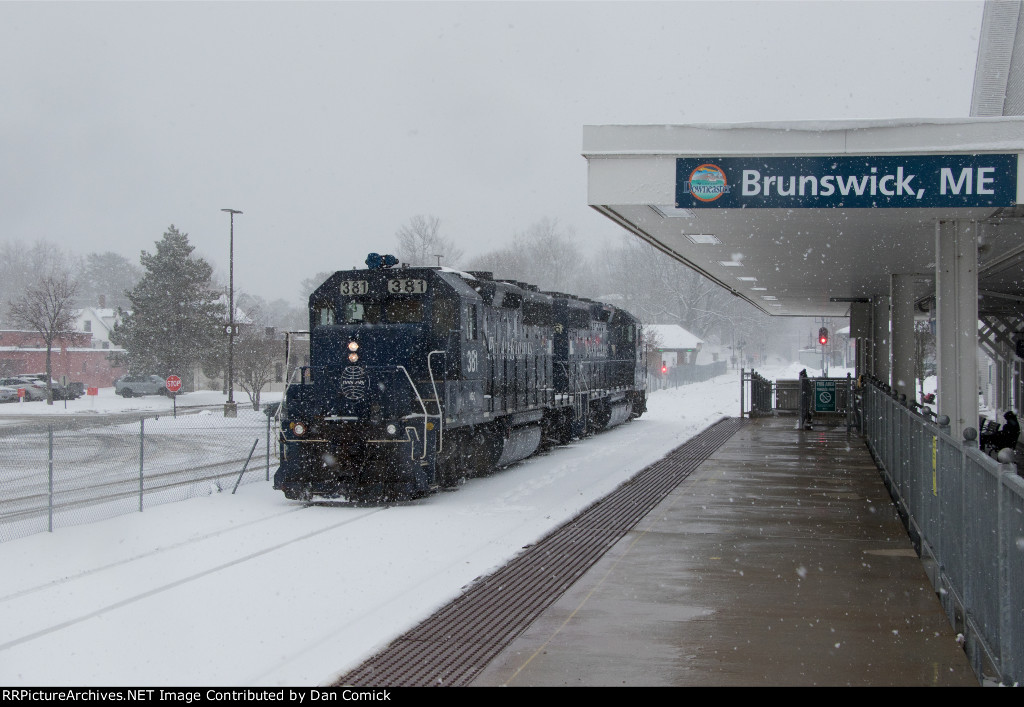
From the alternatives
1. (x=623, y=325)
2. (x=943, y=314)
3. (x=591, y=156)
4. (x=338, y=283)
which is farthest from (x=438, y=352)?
(x=623, y=325)

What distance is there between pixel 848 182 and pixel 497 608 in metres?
5.44

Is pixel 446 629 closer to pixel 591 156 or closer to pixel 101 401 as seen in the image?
pixel 591 156

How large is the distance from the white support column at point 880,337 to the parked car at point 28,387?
46.9m

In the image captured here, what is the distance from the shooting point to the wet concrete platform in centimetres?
593

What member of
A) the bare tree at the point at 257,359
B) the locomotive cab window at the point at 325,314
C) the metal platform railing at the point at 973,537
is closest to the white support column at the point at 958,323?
the metal platform railing at the point at 973,537

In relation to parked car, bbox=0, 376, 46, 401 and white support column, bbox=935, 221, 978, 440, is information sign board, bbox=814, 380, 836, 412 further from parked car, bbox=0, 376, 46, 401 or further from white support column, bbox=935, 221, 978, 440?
parked car, bbox=0, 376, 46, 401

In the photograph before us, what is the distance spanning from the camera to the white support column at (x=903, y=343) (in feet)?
58.0

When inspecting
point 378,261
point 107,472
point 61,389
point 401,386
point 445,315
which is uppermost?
point 378,261

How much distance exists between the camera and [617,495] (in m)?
14.1

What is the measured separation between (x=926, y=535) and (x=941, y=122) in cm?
403

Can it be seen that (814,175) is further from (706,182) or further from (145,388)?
(145,388)

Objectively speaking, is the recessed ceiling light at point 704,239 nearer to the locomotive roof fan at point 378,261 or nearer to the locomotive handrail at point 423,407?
the locomotive handrail at point 423,407

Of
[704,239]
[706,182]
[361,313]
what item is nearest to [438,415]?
[361,313]

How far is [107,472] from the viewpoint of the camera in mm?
18625
